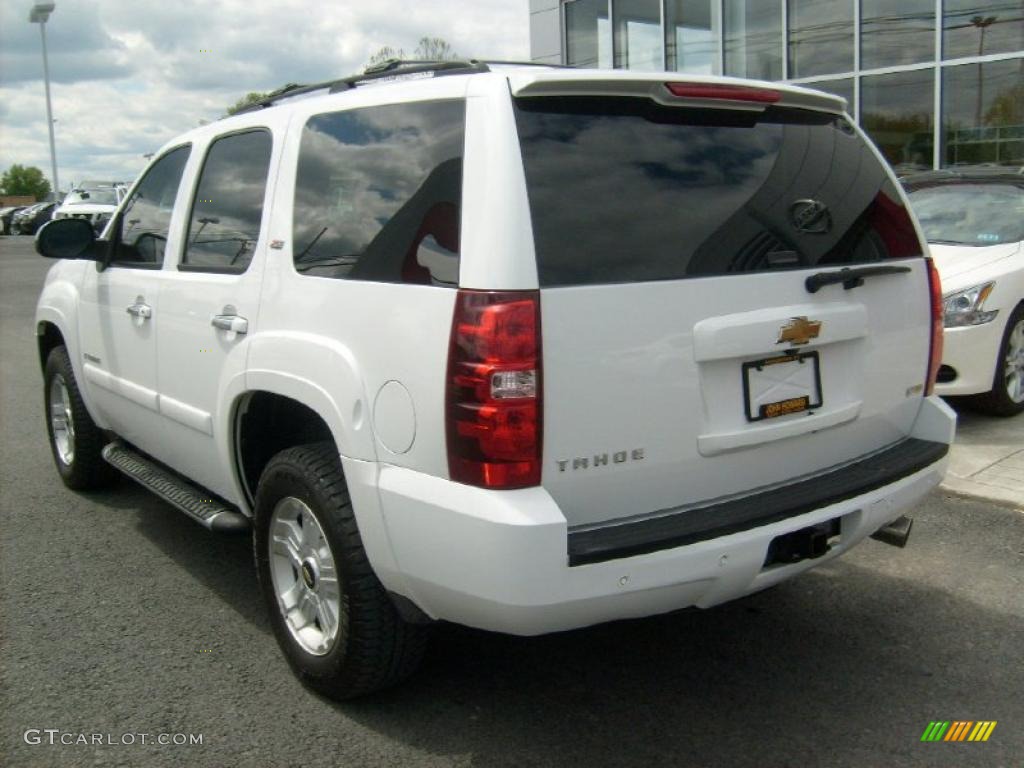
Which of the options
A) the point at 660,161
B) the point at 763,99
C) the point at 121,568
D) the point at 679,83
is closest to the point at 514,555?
the point at 660,161

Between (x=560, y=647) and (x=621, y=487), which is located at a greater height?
(x=621, y=487)

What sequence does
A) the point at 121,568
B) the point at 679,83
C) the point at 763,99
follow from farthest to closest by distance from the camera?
the point at 121,568 < the point at 763,99 < the point at 679,83

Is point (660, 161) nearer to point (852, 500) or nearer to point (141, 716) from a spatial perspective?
point (852, 500)

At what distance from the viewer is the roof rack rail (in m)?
3.18

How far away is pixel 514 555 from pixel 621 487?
1.33 ft

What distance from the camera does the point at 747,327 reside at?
115 inches

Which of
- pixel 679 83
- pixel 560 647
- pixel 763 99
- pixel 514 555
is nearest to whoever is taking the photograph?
pixel 514 555

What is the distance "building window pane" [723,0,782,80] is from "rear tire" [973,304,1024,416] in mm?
10012

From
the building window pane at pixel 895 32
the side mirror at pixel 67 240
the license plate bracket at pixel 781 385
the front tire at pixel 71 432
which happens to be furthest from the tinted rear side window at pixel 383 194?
the building window pane at pixel 895 32

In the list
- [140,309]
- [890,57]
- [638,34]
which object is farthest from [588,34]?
[140,309]

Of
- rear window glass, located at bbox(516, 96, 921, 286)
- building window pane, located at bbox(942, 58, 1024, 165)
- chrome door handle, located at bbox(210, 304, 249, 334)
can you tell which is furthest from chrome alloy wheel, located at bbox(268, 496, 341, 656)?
building window pane, located at bbox(942, 58, 1024, 165)

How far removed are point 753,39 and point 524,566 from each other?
1525 centimetres

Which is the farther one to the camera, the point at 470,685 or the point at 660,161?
the point at 470,685

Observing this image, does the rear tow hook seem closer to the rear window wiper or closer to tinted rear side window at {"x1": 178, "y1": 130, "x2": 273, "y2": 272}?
the rear window wiper
